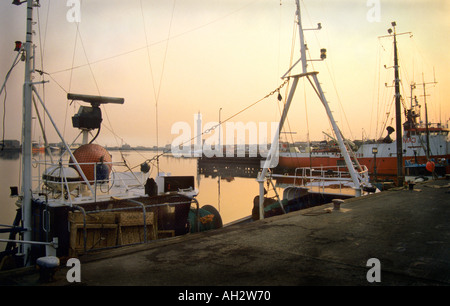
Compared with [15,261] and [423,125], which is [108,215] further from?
[423,125]

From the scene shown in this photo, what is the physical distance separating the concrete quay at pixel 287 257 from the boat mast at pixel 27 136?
5767mm

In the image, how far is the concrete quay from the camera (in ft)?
13.4

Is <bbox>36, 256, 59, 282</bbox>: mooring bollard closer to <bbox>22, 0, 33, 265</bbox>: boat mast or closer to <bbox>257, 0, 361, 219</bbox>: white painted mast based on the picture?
<bbox>22, 0, 33, 265</bbox>: boat mast

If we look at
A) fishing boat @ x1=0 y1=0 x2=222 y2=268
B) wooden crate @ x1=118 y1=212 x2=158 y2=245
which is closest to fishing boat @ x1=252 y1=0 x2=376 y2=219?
fishing boat @ x1=0 y1=0 x2=222 y2=268

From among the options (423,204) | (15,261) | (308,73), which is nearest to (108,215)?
(15,261)

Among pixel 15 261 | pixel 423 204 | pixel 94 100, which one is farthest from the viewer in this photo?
pixel 94 100

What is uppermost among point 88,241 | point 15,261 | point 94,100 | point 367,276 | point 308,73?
point 308,73

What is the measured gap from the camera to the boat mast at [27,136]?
30.6 ft

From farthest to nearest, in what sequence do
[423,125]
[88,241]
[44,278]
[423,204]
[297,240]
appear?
[423,125], [423,204], [88,241], [297,240], [44,278]

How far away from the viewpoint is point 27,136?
9445mm

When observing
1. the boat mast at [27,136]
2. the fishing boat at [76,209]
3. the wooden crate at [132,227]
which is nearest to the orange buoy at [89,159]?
the fishing boat at [76,209]

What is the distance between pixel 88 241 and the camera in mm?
8211

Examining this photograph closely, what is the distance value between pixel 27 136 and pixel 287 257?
354 inches
